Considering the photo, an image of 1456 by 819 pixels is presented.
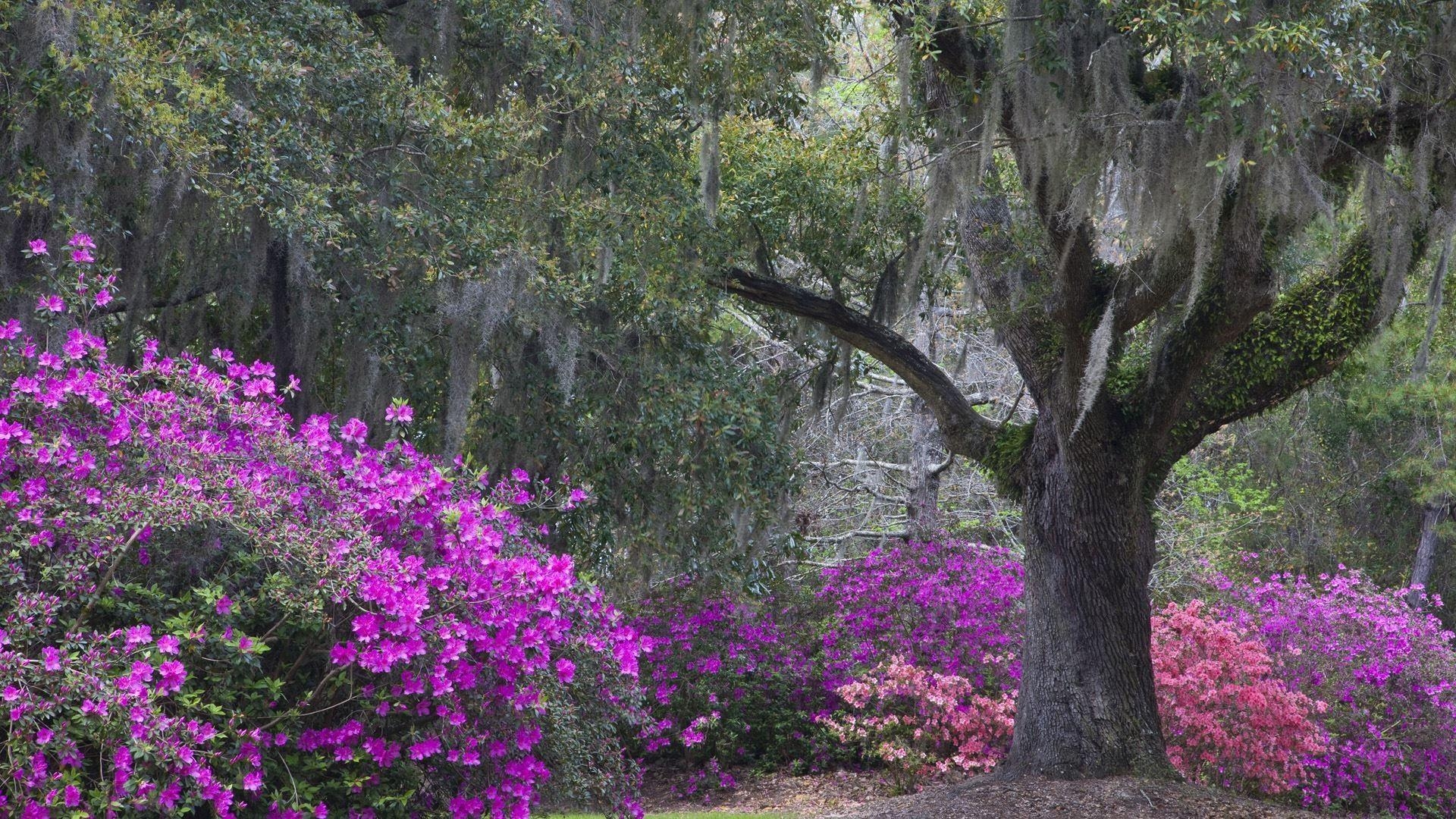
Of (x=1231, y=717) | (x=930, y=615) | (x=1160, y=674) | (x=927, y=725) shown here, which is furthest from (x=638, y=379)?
(x=1231, y=717)

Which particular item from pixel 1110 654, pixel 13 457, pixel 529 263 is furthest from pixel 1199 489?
pixel 13 457

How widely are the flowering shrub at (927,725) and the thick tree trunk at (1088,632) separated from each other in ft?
4.70

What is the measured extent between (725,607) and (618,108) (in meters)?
4.31

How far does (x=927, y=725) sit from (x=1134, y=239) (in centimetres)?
392

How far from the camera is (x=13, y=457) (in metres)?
3.52

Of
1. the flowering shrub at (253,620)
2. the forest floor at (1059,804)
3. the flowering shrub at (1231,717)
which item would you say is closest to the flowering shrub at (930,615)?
the flowering shrub at (1231,717)

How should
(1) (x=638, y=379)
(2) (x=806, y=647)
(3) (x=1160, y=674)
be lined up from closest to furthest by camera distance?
(1) (x=638, y=379)
(3) (x=1160, y=674)
(2) (x=806, y=647)

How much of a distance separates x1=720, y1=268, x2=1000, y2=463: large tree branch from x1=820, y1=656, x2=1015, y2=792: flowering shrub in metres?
1.72

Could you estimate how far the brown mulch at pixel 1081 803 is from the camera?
5.80 meters

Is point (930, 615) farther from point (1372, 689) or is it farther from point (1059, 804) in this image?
point (1059, 804)

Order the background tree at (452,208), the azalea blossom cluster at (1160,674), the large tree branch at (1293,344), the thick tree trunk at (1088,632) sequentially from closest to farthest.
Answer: the background tree at (452,208)
the large tree branch at (1293,344)
the thick tree trunk at (1088,632)
the azalea blossom cluster at (1160,674)

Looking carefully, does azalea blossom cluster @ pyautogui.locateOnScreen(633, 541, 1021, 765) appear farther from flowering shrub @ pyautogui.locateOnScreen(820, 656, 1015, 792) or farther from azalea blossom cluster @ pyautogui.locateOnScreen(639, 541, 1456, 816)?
flowering shrub @ pyautogui.locateOnScreen(820, 656, 1015, 792)

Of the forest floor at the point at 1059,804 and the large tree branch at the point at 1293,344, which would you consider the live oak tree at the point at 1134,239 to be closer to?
the large tree branch at the point at 1293,344

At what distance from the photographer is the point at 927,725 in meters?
8.18
